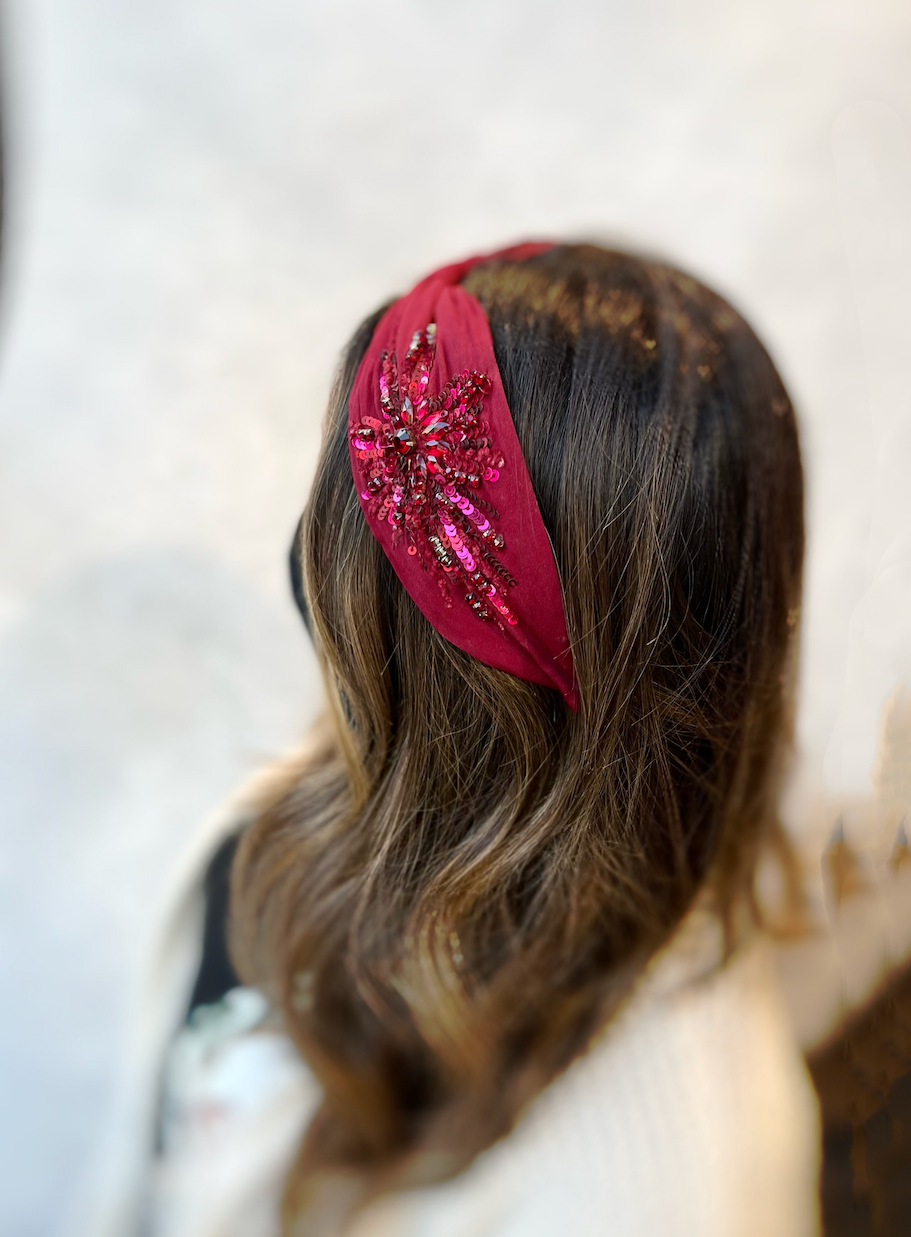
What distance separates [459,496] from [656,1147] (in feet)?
1.94

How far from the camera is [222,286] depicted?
0.85 m

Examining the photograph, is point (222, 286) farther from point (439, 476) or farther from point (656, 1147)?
point (656, 1147)

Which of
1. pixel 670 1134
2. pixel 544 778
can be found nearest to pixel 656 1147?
pixel 670 1134

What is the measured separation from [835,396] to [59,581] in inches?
39.8

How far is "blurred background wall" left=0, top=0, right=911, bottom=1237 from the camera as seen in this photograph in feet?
2.27

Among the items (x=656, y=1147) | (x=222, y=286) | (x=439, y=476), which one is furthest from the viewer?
(x=222, y=286)

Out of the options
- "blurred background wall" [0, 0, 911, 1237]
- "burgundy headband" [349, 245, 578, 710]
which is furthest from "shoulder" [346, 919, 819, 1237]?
"burgundy headband" [349, 245, 578, 710]

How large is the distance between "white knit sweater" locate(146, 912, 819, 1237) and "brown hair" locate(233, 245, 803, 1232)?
32mm

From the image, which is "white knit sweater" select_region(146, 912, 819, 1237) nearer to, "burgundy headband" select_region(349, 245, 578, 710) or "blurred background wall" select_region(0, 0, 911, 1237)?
"blurred background wall" select_region(0, 0, 911, 1237)

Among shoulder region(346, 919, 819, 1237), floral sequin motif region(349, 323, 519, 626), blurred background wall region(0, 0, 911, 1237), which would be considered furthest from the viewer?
blurred background wall region(0, 0, 911, 1237)

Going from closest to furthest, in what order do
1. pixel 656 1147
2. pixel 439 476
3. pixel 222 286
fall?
1. pixel 439 476
2. pixel 656 1147
3. pixel 222 286

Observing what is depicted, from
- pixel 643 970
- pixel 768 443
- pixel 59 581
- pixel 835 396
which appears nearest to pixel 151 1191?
pixel 643 970

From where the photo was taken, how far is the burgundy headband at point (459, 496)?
A: 40 cm

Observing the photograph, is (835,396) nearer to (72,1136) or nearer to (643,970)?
(643,970)
